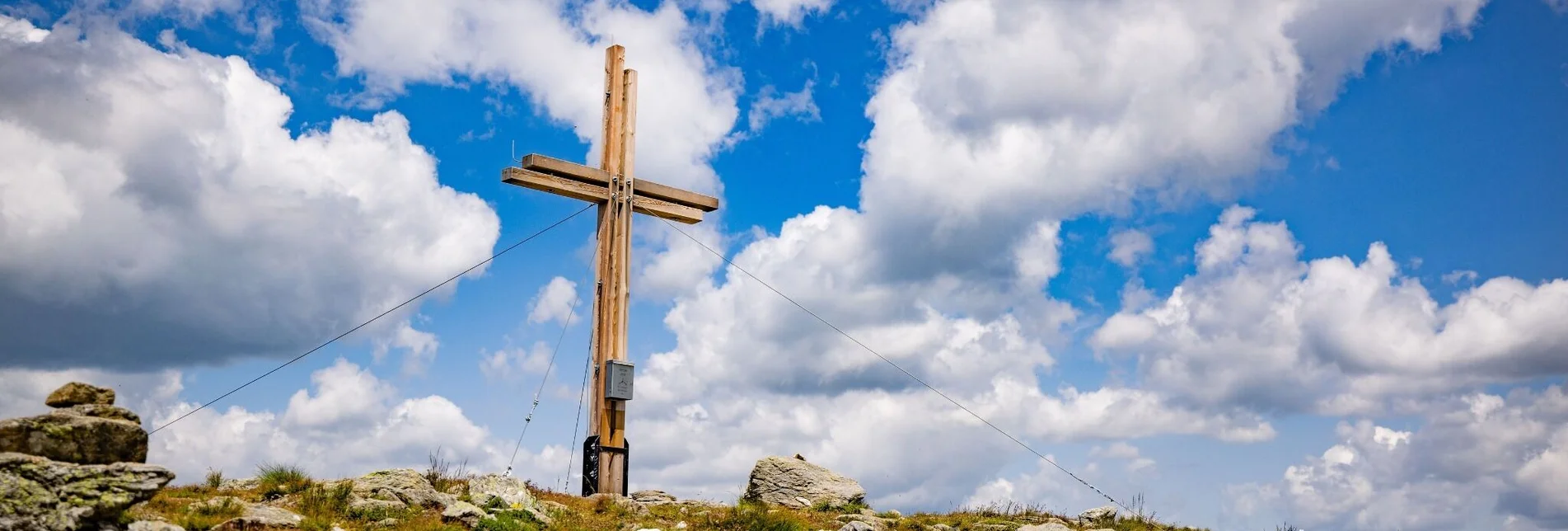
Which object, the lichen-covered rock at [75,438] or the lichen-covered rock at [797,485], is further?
the lichen-covered rock at [797,485]

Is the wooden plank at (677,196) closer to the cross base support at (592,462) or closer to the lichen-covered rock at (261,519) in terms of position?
the cross base support at (592,462)

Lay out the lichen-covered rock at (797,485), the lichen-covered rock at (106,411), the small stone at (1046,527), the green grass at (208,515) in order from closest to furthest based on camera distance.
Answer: the lichen-covered rock at (106,411), the green grass at (208,515), the small stone at (1046,527), the lichen-covered rock at (797,485)

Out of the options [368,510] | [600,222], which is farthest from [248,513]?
[600,222]

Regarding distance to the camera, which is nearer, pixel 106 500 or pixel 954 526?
pixel 106 500

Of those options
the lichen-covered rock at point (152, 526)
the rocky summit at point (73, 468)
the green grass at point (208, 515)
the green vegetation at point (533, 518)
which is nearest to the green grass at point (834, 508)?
the green vegetation at point (533, 518)

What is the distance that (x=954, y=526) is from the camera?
669 inches

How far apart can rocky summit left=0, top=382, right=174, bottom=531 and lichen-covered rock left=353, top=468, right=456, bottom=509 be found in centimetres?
334

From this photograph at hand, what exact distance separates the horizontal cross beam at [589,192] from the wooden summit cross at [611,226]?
0.05ft

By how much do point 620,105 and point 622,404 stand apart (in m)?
5.41

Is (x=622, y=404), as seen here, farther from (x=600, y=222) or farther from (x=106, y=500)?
(x=106, y=500)

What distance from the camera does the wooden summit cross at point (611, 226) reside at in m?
18.8

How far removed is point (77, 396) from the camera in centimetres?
1162

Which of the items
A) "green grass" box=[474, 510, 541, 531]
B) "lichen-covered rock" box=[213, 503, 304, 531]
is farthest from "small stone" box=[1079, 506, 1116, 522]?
"lichen-covered rock" box=[213, 503, 304, 531]

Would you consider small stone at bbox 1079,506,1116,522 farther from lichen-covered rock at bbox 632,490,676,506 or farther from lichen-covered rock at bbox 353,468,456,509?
lichen-covered rock at bbox 353,468,456,509
